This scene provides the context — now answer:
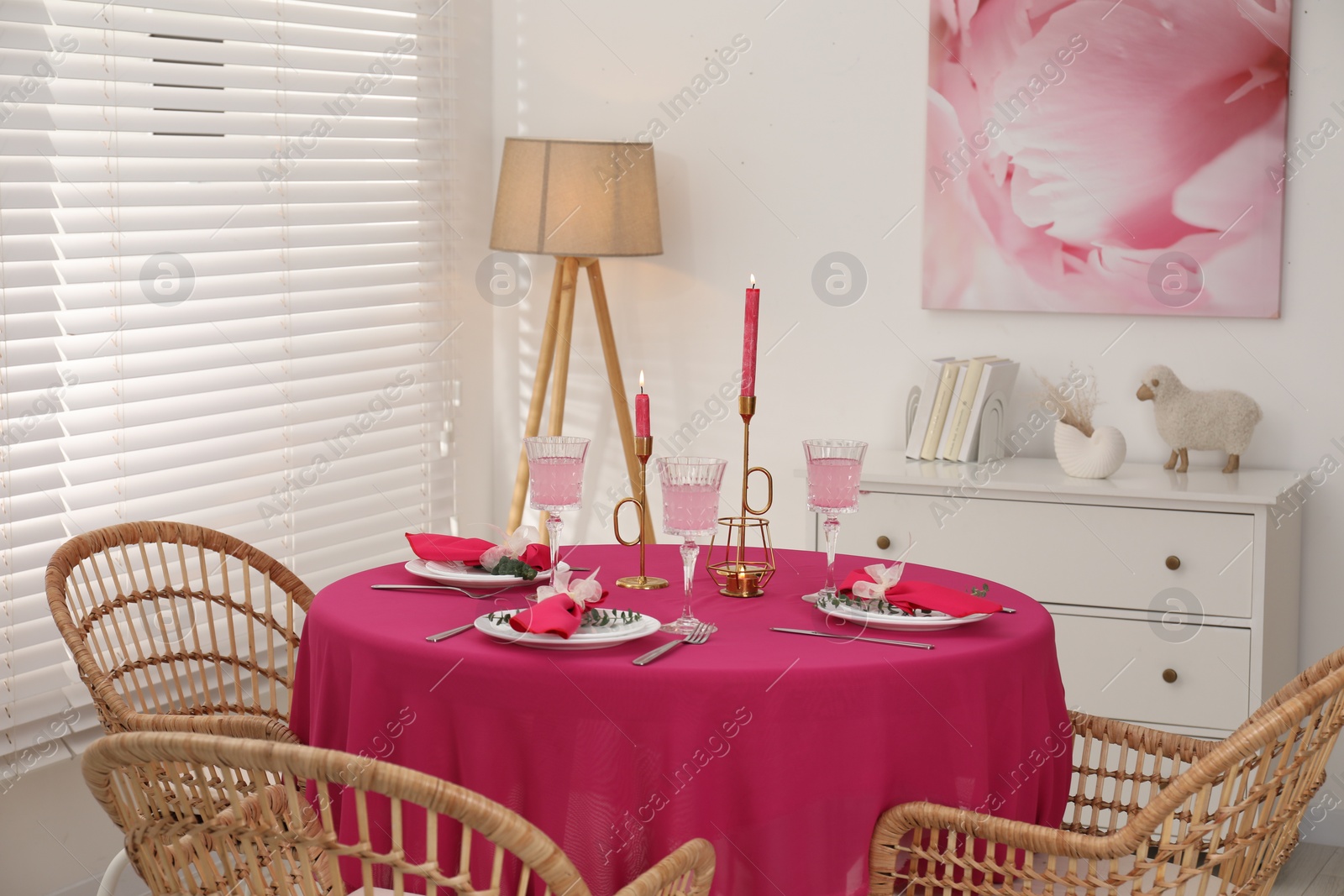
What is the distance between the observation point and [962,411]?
10.5 feet

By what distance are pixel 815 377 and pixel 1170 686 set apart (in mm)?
1294

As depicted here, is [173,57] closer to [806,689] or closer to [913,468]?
[913,468]

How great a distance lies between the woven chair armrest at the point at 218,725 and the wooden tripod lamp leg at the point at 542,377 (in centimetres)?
173

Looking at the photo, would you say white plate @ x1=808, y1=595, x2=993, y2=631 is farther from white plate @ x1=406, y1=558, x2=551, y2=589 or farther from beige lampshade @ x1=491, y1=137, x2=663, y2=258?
beige lampshade @ x1=491, y1=137, x2=663, y2=258

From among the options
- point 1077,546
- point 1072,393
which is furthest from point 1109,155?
point 1077,546

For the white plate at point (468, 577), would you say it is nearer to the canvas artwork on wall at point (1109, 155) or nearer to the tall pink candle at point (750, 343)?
the tall pink candle at point (750, 343)

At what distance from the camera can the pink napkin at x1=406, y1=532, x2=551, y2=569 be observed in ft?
6.84

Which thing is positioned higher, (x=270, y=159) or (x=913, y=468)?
(x=270, y=159)

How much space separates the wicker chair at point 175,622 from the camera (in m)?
1.98

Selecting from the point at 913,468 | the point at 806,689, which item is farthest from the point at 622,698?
the point at 913,468

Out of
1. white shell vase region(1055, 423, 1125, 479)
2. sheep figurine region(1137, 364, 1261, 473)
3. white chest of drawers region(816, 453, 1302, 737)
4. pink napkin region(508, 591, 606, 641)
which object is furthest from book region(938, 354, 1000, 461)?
pink napkin region(508, 591, 606, 641)

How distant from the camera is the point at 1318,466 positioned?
3107mm

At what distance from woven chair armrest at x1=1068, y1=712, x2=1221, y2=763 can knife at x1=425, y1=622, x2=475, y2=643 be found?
0.98m

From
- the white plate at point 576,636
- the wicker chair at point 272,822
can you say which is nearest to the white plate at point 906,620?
the white plate at point 576,636
